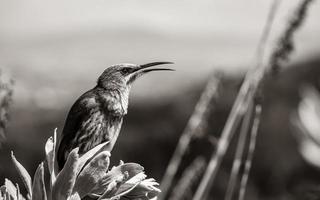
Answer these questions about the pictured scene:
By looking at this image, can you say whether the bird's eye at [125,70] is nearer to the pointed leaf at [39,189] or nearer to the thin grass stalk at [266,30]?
the thin grass stalk at [266,30]

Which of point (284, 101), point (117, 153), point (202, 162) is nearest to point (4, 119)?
point (202, 162)

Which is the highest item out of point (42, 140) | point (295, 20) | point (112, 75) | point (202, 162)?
point (295, 20)

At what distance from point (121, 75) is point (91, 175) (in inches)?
37.1

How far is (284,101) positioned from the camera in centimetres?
775

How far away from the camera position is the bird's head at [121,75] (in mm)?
2483

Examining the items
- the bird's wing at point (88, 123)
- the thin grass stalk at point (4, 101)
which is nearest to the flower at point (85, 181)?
the thin grass stalk at point (4, 101)

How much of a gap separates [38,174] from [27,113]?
662 cm

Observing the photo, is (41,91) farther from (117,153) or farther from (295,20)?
(295,20)

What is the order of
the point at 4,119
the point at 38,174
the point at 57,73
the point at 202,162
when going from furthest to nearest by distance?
the point at 57,73
the point at 202,162
the point at 4,119
the point at 38,174

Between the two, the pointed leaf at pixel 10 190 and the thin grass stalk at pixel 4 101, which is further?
the thin grass stalk at pixel 4 101

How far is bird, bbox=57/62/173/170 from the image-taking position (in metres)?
2.14

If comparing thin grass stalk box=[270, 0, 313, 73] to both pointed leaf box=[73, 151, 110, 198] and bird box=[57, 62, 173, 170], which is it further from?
pointed leaf box=[73, 151, 110, 198]

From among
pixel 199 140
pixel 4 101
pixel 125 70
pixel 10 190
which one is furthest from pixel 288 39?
pixel 199 140

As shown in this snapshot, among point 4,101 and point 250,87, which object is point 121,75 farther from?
point 4,101
